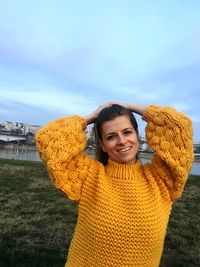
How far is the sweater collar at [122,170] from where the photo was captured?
2906mm

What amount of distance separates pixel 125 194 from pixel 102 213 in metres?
0.21

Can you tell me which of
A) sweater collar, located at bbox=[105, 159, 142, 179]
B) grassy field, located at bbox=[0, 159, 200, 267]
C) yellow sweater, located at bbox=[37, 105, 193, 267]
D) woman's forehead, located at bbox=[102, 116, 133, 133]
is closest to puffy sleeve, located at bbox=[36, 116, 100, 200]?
yellow sweater, located at bbox=[37, 105, 193, 267]

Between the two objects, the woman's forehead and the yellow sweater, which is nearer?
the yellow sweater

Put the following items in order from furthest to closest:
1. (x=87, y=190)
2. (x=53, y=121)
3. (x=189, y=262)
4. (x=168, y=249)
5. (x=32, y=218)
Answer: (x=32, y=218)
(x=168, y=249)
(x=189, y=262)
(x=53, y=121)
(x=87, y=190)

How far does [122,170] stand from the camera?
2920 mm

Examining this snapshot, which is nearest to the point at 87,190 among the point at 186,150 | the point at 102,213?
the point at 102,213

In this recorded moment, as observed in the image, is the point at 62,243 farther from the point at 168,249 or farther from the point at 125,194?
the point at 125,194

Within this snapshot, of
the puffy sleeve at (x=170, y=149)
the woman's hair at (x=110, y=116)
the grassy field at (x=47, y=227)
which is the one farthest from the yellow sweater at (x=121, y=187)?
the grassy field at (x=47, y=227)

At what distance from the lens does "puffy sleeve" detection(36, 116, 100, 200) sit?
290cm

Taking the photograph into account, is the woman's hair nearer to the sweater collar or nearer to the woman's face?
the woman's face

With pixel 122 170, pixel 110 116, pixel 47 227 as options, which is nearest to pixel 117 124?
pixel 110 116

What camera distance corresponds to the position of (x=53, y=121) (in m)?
3.14

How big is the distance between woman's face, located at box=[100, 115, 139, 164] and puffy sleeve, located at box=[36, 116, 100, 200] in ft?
0.69

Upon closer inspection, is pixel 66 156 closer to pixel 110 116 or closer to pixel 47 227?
pixel 110 116
